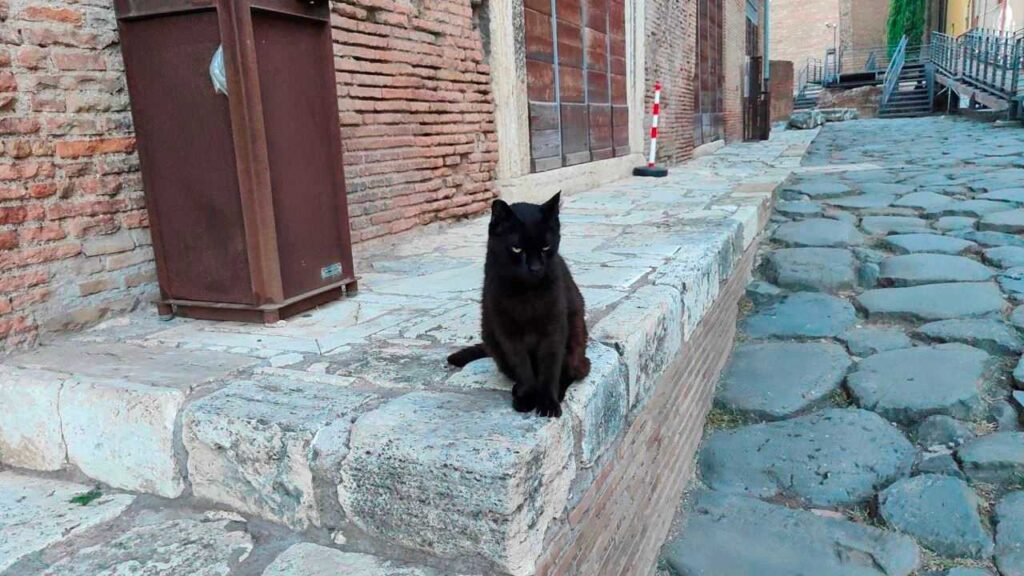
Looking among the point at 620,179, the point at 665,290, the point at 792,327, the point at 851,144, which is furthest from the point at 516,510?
the point at 851,144

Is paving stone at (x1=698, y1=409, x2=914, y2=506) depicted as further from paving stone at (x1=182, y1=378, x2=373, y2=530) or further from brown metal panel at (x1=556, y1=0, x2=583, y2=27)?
brown metal panel at (x1=556, y1=0, x2=583, y2=27)

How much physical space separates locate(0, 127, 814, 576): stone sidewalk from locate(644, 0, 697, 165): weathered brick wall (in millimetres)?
7400

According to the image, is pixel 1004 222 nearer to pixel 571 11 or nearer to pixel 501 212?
pixel 571 11

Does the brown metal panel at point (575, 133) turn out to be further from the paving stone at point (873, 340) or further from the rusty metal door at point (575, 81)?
the paving stone at point (873, 340)

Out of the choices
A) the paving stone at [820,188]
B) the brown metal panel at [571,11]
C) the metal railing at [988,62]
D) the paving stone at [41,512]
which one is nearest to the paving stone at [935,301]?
the paving stone at [820,188]

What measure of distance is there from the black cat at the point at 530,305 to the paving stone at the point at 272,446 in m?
0.42

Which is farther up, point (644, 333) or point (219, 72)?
point (219, 72)

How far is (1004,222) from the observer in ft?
16.4

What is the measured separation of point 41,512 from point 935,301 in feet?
13.4

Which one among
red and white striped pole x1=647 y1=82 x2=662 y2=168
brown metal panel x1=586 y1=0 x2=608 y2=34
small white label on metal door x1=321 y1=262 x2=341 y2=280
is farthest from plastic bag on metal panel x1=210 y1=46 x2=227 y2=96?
red and white striped pole x1=647 y1=82 x2=662 y2=168

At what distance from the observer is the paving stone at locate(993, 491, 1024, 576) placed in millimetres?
2260

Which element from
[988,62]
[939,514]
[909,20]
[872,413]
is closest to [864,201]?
[872,413]

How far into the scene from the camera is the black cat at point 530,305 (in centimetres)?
176

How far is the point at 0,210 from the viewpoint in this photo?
2459mm
